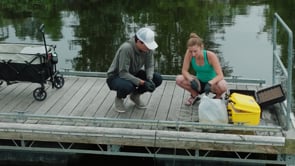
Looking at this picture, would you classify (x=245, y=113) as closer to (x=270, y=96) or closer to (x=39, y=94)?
(x=270, y=96)

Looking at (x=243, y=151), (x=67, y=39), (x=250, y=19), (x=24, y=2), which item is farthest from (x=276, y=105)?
(x=24, y=2)

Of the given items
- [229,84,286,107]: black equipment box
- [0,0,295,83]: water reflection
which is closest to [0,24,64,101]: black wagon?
[229,84,286,107]: black equipment box

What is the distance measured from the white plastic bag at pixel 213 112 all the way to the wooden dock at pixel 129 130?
12 cm

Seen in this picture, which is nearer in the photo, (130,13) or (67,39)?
(67,39)

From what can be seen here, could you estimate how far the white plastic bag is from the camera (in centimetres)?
627

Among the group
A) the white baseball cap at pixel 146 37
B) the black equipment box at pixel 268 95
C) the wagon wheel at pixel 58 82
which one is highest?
the white baseball cap at pixel 146 37

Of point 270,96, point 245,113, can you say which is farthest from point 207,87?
point 270,96

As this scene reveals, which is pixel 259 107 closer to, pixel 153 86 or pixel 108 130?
pixel 153 86

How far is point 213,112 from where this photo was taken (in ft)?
20.6

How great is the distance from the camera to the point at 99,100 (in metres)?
7.34

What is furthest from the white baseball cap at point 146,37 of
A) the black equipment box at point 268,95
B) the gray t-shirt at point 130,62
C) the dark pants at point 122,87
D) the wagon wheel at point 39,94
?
the wagon wheel at point 39,94

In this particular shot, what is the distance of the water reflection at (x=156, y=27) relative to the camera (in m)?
13.1

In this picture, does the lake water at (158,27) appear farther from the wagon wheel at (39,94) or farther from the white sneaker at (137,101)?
the white sneaker at (137,101)

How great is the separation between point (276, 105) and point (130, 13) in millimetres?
13616
